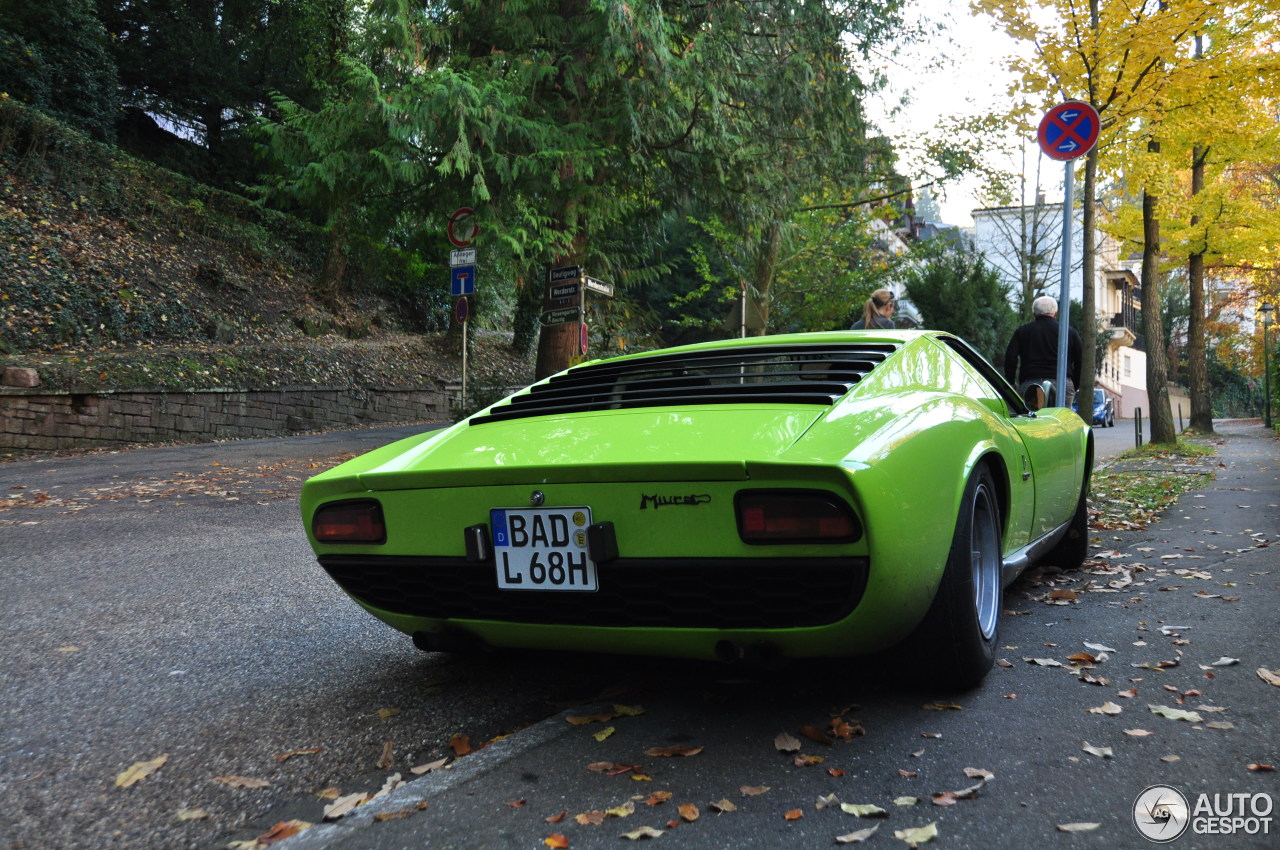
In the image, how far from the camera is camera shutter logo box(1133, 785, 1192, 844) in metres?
Answer: 1.97

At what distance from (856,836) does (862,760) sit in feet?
1.32

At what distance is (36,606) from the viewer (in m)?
4.15

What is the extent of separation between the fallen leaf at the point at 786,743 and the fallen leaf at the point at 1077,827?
0.64m

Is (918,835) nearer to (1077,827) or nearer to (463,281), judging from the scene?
(1077,827)

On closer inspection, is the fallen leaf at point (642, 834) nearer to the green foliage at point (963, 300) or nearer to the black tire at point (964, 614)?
the black tire at point (964, 614)

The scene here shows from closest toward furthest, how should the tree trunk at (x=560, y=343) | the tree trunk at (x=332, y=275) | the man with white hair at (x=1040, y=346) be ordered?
the man with white hair at (x=1040, y=346)
the tree trunk at (x=560, y=343)
the tree trunk at (x=332, y=275)

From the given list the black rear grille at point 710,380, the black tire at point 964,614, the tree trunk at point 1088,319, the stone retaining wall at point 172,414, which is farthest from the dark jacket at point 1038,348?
the stone retaining wall at point 172,414

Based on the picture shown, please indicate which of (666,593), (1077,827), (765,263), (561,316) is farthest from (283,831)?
(765,263)

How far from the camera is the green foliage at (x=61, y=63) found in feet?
53.6

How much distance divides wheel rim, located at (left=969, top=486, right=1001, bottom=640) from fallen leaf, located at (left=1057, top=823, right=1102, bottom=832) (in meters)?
0.92

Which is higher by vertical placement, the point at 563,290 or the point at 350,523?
the point at 563,290

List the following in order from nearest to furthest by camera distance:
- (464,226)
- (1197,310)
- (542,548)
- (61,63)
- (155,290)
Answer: (542,548) < (464,226) < (155,290) < (61,63) < (1197,310)

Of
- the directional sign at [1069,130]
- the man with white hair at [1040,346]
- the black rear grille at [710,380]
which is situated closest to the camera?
the black rear grille at [710,380]

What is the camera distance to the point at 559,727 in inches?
103
